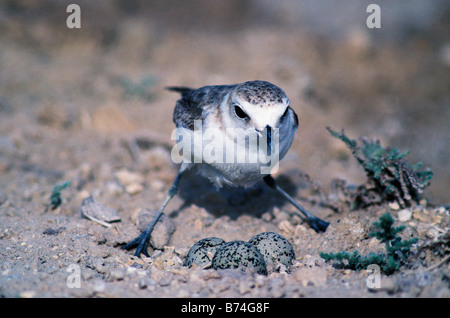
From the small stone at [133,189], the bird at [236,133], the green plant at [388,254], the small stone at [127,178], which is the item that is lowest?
the green plant at [388,254]

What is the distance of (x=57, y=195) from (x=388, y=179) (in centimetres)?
356

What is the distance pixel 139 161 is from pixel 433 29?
24.7 ft

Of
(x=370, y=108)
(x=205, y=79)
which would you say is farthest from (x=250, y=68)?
(x=370, y=108)

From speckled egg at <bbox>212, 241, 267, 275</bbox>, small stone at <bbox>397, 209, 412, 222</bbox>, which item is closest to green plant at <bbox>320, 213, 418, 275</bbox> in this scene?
speckled egg at <bbox>212, 241, 267, 275</bbox>

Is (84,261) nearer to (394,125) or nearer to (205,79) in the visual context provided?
(205,79)

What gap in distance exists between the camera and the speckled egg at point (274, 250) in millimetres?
3459

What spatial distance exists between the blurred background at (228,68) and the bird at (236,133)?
6.13 feet

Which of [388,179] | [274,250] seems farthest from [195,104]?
[388,179]

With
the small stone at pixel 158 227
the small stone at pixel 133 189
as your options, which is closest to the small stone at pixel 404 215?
the small stone at pixel 158 227

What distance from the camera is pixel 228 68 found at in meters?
8.22

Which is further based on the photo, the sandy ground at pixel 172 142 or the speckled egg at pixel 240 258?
the speckled egg at pixel 240 258

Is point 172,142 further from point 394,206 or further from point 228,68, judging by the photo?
point 394,206

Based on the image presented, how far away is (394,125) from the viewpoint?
740 cm

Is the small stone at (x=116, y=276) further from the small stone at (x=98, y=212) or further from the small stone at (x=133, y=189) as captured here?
the small stone at (x=133, y=189)
